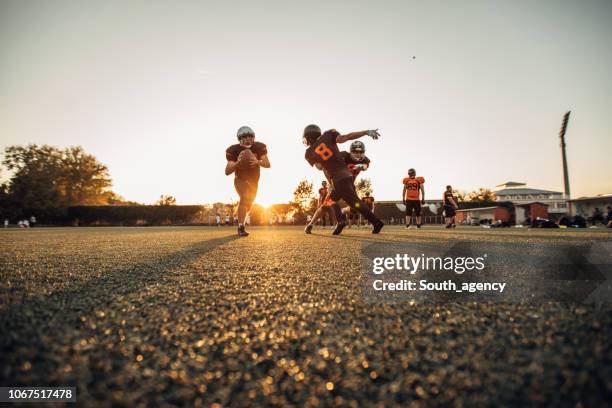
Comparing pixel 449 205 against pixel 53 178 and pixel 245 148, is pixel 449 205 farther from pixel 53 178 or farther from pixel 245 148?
pixel 53 178

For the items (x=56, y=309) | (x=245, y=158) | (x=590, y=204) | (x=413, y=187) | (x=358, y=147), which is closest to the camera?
(x=56, y=309)

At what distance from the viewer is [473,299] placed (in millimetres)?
1145

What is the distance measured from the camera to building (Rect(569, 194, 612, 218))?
2508cm

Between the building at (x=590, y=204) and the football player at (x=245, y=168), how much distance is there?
2938 cm

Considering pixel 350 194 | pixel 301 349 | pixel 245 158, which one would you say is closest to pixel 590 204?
pixel 350 194

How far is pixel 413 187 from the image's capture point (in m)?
11.4

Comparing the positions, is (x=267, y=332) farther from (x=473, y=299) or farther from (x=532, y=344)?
(x=473, y=299)

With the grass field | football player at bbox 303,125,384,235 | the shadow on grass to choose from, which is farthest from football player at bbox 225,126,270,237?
the grass field

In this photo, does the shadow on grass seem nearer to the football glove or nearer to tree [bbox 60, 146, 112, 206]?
the football glove

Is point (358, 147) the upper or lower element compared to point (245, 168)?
upper

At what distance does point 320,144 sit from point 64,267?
4414 mm

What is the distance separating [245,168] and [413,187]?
23.4 ft

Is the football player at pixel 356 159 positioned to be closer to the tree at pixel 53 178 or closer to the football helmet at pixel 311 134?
the football helmet at pixel 311 134

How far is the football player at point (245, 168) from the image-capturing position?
6258 millimetres
